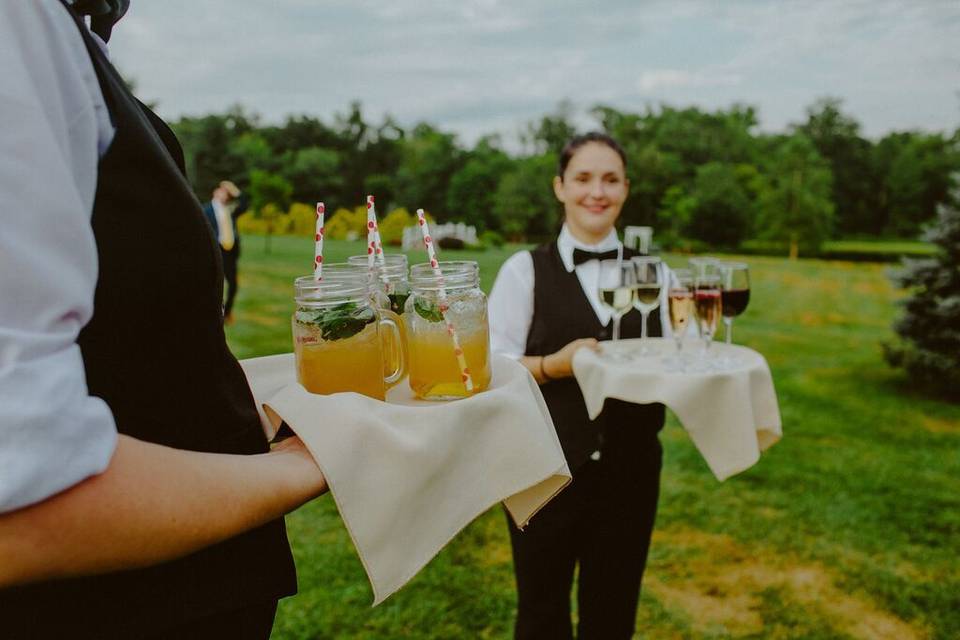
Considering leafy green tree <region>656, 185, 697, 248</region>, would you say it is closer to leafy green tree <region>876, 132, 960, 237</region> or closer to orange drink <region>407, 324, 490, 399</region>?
leafy green tree <region>876, 132, 960, 237</region>

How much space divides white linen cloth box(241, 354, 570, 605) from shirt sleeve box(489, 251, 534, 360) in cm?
209

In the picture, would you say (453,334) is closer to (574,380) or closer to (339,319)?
(339,319)

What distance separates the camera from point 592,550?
290cm

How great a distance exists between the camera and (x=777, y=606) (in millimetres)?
3791

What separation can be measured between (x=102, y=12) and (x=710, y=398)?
226 centimetres

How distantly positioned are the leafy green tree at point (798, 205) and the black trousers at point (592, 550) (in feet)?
115

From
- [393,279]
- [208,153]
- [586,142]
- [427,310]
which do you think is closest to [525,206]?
[208,153]

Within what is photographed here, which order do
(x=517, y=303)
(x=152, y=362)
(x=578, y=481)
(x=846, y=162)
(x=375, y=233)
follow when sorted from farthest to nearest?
(x=846, y=162)
(x=517, y=303)
(x=578, y=481)
(x=375, y=233)
(x=152, y=362)

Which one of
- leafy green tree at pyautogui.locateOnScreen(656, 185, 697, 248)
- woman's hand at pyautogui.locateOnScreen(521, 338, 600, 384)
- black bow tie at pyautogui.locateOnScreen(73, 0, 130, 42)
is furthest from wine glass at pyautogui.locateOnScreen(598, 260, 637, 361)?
leafy green tree at pyautogui.locateOnScreen(656, 185, 697, 248)

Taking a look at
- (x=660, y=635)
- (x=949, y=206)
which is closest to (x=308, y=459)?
(x=660, y=635)

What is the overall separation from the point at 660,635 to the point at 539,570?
4.05ft

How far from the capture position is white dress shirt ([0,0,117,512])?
0.61 meters

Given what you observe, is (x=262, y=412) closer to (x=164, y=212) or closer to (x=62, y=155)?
(x=164, y=212)

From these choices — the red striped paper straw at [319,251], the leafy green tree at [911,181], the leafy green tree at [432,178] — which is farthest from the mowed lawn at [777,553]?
the leafy green tree at [911,181]
